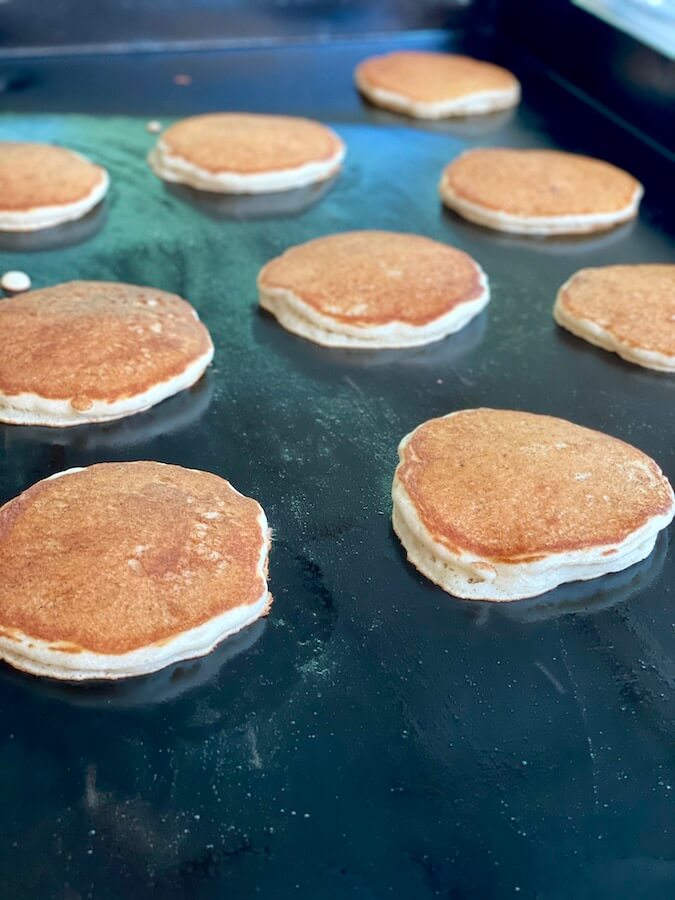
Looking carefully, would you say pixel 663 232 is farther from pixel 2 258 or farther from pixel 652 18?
pixel 2 258

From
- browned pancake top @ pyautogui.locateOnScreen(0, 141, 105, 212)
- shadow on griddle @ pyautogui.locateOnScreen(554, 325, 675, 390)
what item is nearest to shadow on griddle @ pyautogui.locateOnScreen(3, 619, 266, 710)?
shadow on griddle @ pyautogui.locateOnScreen(554, 325, 675, 390)

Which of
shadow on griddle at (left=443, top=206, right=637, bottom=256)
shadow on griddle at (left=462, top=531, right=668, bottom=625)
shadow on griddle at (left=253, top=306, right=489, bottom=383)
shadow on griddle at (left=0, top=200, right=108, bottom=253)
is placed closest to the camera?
shadow on griddle at (left=462, top=531, right=668, bottom=625)

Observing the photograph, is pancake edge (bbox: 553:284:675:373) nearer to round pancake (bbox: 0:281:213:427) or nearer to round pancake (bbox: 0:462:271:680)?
round pancake (bbox: 0:281:213:427)

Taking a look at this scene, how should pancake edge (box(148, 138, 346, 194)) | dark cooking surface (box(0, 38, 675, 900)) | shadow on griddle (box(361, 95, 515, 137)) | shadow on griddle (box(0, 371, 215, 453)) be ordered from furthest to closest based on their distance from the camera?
shadow on griddle (box(361, 95, 515, 137)), pancake edge (box(148, 138, 346, 194)), shadow on griddle (box(0, 371, 215, 453)), dark cooking surface (box(0, 38, 675, 900))

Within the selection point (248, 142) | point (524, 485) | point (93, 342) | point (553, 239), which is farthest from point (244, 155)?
point (524, 485)

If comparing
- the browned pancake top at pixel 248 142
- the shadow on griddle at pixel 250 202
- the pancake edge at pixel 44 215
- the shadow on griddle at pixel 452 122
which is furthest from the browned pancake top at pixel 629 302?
the pancake edge at pixel 44 215

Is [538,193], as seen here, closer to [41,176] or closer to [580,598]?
[41,176]
